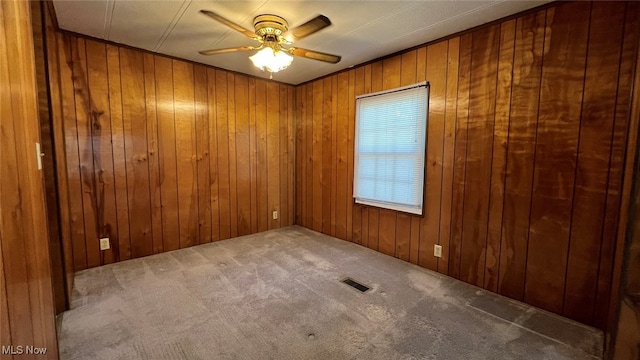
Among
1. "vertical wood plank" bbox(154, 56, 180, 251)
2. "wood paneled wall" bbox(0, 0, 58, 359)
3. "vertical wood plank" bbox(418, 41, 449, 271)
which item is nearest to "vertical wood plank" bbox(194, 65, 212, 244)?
"vertical wood plank" bbox(154, 56, 180, 251)

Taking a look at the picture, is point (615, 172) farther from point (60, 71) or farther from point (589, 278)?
point (60, 71)

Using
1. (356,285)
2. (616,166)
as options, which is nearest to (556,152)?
(616,166)

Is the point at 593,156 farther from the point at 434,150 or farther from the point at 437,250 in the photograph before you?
the point at 437,250

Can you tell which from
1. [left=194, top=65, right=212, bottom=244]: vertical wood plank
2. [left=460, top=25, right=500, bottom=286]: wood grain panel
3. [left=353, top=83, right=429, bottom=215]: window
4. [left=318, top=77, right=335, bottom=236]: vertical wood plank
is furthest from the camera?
[left=318, top=77, right=335, bottom=236]: vertical wood plank

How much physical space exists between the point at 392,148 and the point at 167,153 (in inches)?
101

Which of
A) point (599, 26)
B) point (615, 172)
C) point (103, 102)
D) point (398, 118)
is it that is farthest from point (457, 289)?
point (103, 102)

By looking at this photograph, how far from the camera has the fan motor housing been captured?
204cm

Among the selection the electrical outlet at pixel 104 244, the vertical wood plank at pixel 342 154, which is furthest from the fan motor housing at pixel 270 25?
the electrical outlet at pixel 104 244

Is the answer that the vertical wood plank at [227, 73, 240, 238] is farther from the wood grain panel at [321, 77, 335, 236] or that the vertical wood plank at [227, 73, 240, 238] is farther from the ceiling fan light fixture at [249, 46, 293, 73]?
the ceiling fan light fixture at [249, 46, 293, 73]

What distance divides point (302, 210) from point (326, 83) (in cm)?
194

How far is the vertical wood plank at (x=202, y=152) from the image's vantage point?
10.8 feet

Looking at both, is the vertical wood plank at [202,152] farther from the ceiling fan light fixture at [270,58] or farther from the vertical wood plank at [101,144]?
the ceiling fan light fixture at [270,58]

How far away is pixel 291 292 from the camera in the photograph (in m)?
2.29

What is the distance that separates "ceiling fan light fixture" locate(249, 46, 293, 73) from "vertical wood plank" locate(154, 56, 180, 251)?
162cm
